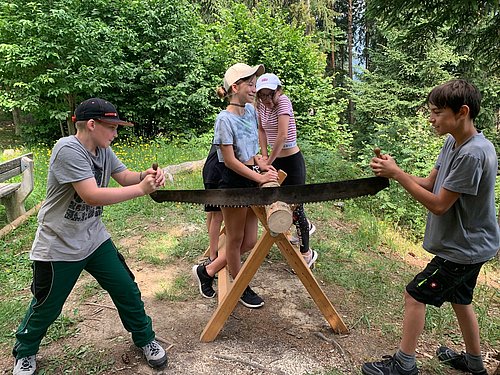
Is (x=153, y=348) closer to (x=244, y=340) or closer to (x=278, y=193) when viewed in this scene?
(x=244, y=340)

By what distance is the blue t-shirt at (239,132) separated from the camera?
2953mm

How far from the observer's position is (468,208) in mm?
2467

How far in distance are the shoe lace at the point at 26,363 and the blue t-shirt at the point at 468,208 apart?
287 centimetres

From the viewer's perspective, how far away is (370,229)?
20.9 feet

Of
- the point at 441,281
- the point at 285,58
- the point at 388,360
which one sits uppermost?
the point at 285,58

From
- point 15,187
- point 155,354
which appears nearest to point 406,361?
point 155,354

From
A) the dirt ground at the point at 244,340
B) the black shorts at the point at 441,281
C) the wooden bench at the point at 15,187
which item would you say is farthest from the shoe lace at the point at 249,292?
the wooden bench at the point at 15,187

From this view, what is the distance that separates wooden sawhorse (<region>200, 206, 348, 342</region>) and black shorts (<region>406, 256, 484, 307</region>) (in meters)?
0.82

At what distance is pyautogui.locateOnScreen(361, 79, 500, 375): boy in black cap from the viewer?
2354mm

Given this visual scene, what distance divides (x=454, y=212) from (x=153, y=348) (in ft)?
7.53

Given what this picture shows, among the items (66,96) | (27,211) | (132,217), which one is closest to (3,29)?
(66,96)

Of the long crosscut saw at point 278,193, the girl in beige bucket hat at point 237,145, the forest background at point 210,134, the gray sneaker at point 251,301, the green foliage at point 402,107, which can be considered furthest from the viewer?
the green foliage at point 402,107

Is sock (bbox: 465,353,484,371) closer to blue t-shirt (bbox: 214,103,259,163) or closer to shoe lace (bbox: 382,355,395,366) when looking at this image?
shoe lace (bbox: 382,355,395,366)

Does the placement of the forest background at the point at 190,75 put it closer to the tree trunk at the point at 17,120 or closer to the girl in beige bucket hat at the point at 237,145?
the tree trunk at the point at 17,120
